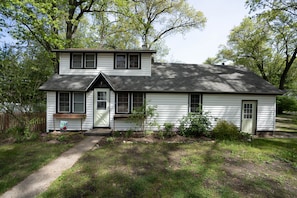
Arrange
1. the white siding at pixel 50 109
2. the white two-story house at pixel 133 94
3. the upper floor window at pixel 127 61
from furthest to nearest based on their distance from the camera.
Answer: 1. the upper floor window at pixel 127 61
2. the white two-story house at pixel 133 94
3. the white siding at pixel 50 109

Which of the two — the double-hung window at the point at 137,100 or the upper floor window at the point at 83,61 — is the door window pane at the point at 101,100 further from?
the upper floor window at the point at 83,61

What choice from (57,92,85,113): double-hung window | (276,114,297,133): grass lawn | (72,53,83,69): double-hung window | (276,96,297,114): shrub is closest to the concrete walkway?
(57,92,85,113): double-hung window

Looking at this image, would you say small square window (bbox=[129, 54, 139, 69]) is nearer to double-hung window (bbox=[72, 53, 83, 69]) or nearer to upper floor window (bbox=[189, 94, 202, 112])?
double-hung window (bbox=[72, 53, 83, 69])

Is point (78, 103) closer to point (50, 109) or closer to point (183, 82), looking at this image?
point (50, 109)

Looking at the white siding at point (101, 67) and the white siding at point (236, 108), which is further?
the white siding at point (101, 67)

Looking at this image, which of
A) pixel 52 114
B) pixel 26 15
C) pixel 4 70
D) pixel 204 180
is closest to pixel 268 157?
pixel 204 180

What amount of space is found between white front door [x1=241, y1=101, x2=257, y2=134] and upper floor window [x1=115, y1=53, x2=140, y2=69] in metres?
7.92

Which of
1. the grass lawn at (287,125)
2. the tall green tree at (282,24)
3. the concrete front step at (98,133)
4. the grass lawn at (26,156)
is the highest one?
the tall green tree at (282,24)

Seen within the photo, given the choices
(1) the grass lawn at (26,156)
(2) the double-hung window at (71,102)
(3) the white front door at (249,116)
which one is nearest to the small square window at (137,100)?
(2) the double-hung window at (71,102)

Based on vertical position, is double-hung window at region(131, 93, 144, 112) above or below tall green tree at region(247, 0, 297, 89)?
below

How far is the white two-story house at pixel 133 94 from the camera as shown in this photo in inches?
392

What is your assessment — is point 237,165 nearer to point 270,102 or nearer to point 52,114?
point 270,102

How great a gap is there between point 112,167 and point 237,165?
4252 millimetres

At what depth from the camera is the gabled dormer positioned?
36.5 ft
